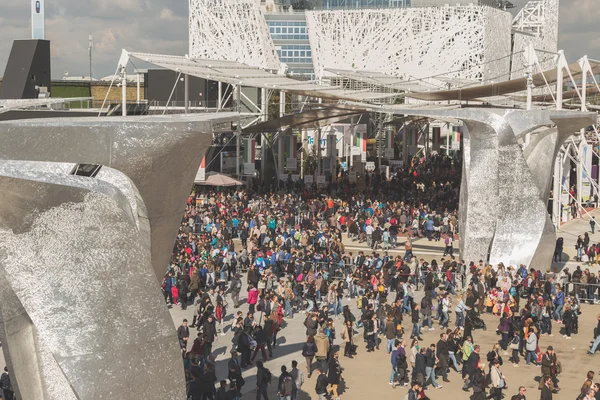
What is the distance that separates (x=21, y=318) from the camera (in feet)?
38.8

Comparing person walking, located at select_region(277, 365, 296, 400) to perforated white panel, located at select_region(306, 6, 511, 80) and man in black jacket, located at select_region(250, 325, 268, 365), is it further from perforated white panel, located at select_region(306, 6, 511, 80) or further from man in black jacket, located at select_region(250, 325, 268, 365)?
perforated white panel, located at select_region(306, 6, 511, 80)

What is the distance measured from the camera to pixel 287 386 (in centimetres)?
1585

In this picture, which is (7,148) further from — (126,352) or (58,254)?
(126,352)

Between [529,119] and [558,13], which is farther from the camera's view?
[558,13]

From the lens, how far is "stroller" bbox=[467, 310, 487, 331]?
21798 millimetres

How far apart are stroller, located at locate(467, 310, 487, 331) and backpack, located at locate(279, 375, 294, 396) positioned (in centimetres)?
697

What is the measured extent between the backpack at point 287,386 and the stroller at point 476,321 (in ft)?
22.9

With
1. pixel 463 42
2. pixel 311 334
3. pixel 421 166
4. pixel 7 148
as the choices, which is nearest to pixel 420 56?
pixel 463 42

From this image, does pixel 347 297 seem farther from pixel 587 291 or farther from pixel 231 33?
pixel 231 33

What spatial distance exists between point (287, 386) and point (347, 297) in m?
10.1

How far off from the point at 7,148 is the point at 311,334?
8539 millimetres

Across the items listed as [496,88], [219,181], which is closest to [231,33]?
[496,88]

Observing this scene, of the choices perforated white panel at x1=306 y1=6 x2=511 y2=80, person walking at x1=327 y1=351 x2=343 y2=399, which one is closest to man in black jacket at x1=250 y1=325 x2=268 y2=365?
person walking at x1=327 y1=351 x2=343 y2=399

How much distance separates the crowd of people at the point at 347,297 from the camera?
690 inches
